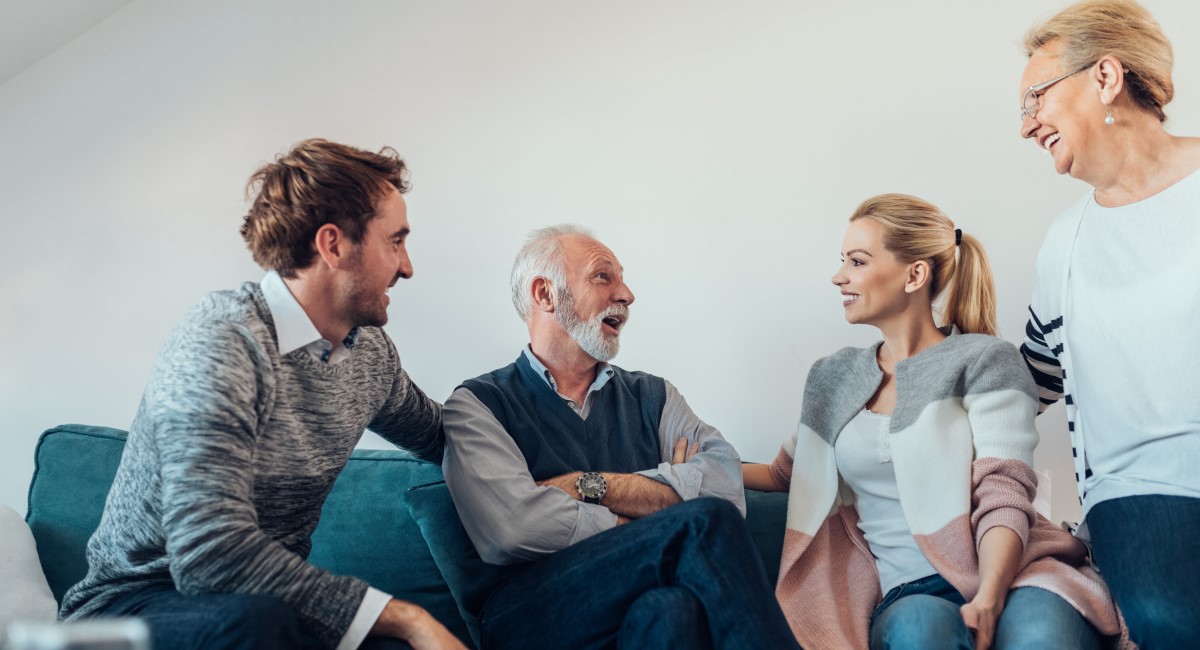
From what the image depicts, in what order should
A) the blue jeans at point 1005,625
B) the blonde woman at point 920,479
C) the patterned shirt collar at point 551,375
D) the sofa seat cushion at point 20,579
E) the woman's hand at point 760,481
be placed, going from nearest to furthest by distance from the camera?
the blue jeans at point 1005,625 < the blonde woman at point 920,479 < the sofa seat cushion at point 20,579 < the patterned shirt collar at point 551,375 < the woman's hand at point 760,481

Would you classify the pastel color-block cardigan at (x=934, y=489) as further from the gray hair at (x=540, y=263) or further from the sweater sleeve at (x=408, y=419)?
the sweater sleeve at (x=408, y=419)

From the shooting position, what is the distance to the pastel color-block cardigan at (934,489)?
194 centimetres


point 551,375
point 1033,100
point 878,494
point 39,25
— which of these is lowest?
point 878,494

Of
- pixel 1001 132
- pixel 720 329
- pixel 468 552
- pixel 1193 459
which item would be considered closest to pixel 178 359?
pixel 468 552

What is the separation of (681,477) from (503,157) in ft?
3.77

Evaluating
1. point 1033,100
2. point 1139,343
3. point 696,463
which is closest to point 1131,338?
point 1139,343

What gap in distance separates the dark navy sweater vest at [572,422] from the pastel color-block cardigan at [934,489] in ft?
1.16

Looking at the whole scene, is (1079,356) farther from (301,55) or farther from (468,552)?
(301,55)

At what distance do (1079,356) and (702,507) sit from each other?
33.0 inches

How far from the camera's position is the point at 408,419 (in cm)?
195

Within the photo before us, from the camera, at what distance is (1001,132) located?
2.54 meters

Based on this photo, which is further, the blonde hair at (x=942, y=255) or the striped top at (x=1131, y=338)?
the blonde hair at (x=942, y=255)

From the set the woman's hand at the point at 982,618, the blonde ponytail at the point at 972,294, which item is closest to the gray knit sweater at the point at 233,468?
the woman's hand at the point at 982,618

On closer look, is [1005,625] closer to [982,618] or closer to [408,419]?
[982,618]
